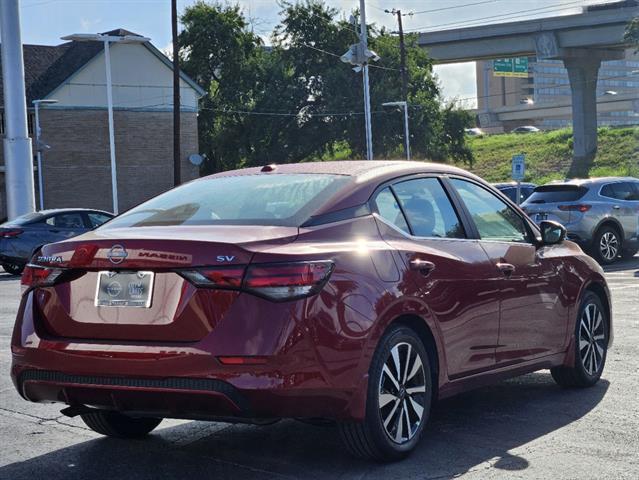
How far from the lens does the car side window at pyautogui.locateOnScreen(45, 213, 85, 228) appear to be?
23734 mm

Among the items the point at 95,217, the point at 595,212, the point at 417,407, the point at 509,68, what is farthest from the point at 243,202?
the point at 509,68

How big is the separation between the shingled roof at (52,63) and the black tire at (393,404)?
53603 millimetres

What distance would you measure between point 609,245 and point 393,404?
16.0 metres

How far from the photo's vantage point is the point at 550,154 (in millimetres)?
92562

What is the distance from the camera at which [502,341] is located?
6395 millimetres

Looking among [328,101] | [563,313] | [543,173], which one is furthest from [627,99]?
[563,313]

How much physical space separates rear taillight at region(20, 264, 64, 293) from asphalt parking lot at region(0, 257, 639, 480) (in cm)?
94

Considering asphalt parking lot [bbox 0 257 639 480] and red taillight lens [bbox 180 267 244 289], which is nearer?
red taillight lens [bbox 180 267 244 289]

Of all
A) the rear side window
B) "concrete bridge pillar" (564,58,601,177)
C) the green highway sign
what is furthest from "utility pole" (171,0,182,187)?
the green highway sign

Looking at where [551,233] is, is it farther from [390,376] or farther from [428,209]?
[390,376]

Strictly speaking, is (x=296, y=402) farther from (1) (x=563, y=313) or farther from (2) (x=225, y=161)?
(2) (x=225, y=161)

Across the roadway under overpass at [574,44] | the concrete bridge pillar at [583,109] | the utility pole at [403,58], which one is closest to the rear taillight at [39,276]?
the utility pole at [403,58]

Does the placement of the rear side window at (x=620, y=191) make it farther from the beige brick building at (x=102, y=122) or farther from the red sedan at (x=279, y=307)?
the beige brick building at (x=102, y=122)

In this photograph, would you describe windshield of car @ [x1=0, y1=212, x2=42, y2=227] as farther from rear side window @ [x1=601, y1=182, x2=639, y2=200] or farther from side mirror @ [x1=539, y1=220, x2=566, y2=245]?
side mirror @ [x1=539, y1=220, x2=566, y2=245]
